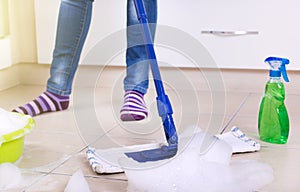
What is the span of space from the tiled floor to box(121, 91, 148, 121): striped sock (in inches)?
1.1

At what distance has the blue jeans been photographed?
1349 millimetres

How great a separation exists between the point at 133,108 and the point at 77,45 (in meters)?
0.25

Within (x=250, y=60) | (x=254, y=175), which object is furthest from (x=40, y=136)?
(x=250, y=60)

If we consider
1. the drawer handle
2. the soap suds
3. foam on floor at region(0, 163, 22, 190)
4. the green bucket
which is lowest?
foam on floor at region(0, 163, 22, 190)

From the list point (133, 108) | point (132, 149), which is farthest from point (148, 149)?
point (133, 108)

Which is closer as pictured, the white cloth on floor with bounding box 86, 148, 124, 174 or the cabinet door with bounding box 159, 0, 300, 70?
the white cloth on floor with bounding box 86, 148, 124, 174

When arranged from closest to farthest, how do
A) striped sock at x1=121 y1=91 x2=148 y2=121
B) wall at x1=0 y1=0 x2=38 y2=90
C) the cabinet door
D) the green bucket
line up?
the green bucket
striped sock at x1=121 y1=91 x2=148 y2=121
the cabinet door
wall at x1=0 y1=0 x2=38 y2=90

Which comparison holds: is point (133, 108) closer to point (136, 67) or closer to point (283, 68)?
point (136, 67)

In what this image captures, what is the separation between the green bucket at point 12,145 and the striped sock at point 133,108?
392 mm

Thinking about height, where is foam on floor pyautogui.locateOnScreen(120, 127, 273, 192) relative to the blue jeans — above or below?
below

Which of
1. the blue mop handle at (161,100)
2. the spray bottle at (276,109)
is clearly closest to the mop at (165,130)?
the blue mop handle at (161,100)

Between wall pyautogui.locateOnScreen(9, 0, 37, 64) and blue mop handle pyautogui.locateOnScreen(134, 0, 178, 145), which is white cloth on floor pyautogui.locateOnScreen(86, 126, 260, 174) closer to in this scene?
blue mop handle pyautogui.locateOnScreen(134, 0, 178, 145)

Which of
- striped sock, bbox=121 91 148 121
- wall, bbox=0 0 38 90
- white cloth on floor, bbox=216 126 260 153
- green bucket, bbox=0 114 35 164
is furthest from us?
wall, bbox=0 0 38 90

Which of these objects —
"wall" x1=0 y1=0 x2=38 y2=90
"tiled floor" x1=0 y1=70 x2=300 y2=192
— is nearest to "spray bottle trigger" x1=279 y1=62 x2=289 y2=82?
"tiled floor" x1=0 y1=70 x2=300 y2=192
